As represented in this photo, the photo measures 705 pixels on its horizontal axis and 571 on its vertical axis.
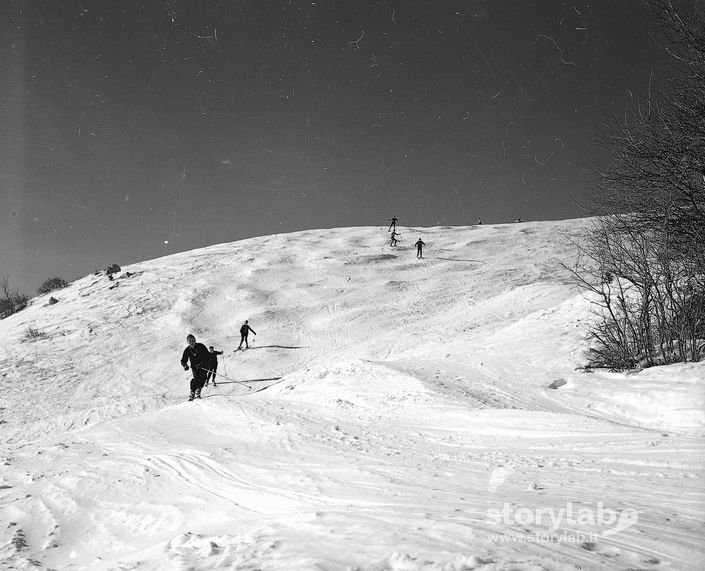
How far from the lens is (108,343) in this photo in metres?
20.2

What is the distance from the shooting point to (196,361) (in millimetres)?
11484

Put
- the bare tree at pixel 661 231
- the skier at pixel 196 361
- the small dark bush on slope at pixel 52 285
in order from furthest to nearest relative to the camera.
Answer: the small dark bush on slope at pixel 52 285
the skier at pixel 196 361
the bare tree at pixel 661 231

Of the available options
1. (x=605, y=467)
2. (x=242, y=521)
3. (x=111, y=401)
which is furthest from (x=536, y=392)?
(x=111, y=401)

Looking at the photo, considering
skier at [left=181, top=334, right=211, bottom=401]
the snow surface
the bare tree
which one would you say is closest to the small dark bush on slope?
the snow surface

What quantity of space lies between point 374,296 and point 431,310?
381 cm

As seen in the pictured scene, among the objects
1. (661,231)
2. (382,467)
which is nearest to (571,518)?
(382,467)

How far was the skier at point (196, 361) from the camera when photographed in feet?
36.3

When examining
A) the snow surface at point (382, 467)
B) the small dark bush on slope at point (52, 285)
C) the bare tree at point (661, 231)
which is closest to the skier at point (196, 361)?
the snow surface at point (382, 467)

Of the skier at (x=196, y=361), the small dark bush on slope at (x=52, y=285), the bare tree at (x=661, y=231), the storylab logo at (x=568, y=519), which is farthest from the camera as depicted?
the small dark bush on slope at (x=52, y=285)

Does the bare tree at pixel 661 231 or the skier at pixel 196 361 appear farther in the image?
the skier at pixel 196 361

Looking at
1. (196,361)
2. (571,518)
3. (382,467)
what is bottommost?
(382,467)

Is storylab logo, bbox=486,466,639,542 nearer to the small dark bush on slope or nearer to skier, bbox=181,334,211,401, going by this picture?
skier, bbox=181,334,211,401

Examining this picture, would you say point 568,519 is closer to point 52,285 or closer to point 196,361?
point 196,361

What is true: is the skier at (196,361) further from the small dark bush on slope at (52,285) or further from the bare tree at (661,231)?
the small dark bush on slope at (52,285)
